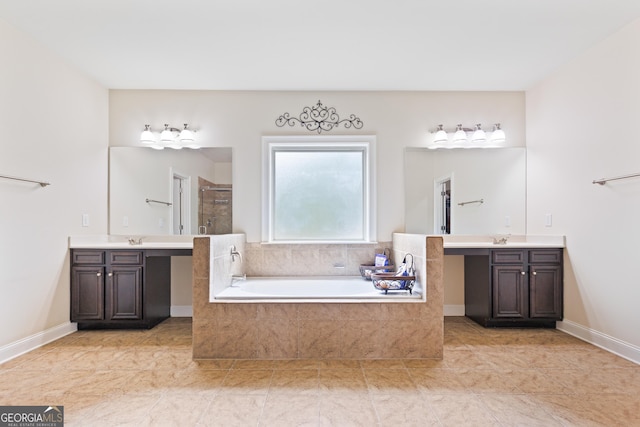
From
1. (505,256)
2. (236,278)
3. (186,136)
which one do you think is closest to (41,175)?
(186,136)

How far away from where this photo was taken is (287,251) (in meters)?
3.65

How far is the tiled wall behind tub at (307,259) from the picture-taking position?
3643mm

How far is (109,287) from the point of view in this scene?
326cm

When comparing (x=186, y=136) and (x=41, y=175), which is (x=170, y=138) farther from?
(x=41, y=175)

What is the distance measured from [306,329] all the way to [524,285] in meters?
2.13

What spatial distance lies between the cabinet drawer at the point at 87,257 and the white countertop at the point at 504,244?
10.3 ft

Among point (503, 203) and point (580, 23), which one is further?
point (503, 203)

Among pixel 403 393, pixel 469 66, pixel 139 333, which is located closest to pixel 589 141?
pixel 469 66

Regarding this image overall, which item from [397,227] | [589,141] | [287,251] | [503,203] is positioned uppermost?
[589,141]

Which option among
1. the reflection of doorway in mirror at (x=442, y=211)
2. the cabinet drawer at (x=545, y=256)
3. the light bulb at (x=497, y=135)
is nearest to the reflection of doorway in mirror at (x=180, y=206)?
the reflection of doorway in mirror at (x=442, y=211)

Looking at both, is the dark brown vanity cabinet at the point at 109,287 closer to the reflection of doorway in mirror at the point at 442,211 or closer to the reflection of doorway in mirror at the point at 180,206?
the reflection of doorway in mirror at the point at 180,206

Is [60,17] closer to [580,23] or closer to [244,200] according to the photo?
[244,200]

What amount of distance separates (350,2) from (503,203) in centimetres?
261

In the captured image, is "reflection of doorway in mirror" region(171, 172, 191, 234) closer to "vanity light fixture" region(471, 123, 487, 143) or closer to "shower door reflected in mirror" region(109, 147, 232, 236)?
"shower door reflected in mirror" region(109, 147, 232, 236)
